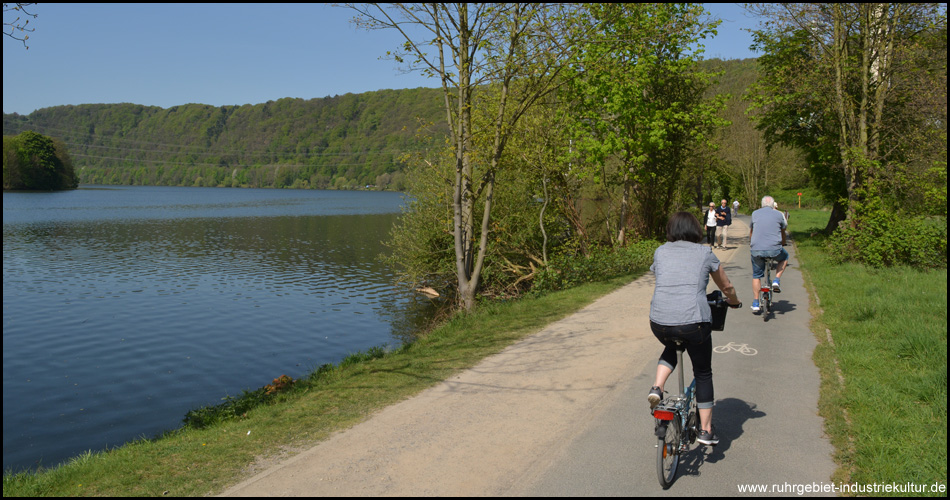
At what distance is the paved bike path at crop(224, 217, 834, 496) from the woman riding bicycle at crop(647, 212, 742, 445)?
58cm

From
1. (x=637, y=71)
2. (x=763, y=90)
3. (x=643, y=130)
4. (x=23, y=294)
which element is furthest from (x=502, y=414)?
(x=23, y=294)

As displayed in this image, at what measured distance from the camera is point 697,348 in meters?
4.94

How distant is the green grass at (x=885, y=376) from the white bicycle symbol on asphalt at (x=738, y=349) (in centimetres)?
78

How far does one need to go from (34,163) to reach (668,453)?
5346 inches

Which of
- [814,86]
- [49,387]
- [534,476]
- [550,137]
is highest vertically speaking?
[814,86]

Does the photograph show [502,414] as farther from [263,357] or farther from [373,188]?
[373,188]

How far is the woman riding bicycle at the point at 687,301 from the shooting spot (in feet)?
15.5

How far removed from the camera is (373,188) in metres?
177

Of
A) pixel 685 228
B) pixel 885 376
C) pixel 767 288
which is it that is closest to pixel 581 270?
pixel 767 288

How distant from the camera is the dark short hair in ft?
16.1

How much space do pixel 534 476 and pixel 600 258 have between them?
1356 cm

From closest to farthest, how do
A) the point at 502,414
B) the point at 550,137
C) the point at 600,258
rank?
1. the point at 502,414
2. the point at 600,258
3. the point at 550,137

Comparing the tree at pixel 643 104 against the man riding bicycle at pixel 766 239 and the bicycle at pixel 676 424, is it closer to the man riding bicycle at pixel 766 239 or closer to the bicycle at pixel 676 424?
the man riding bicycle at pixel 766 239

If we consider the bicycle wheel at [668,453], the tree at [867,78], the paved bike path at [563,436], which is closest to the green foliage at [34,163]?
the tree at [867,78]
